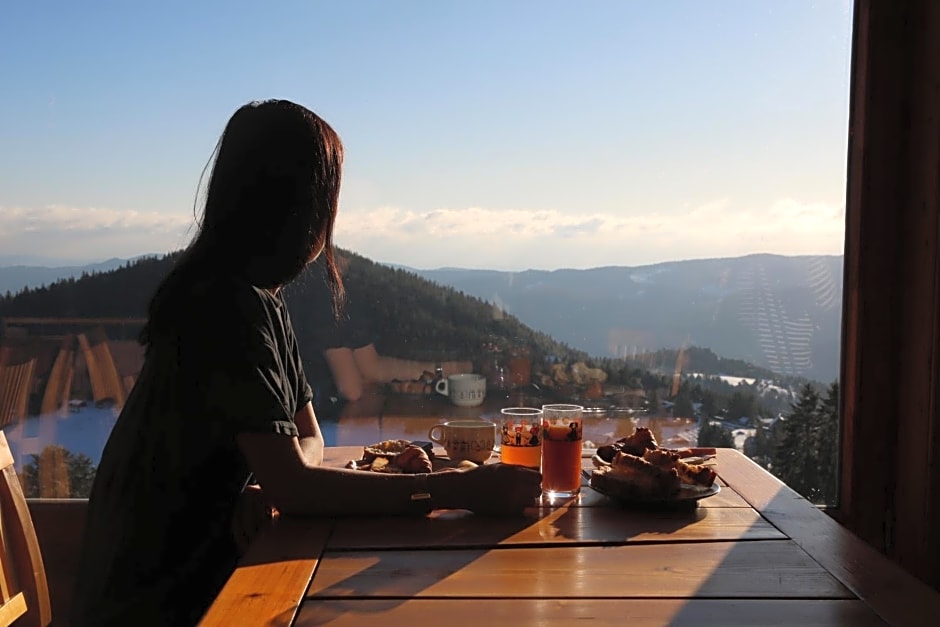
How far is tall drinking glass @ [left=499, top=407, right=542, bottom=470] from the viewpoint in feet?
4.23

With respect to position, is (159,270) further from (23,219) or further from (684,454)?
(684,454)

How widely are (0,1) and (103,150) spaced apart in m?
0.47

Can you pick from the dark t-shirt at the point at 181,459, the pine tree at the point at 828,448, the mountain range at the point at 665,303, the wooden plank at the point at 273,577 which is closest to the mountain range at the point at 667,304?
the mountain range at the point at 665,303

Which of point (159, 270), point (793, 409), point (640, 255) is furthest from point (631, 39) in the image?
point (159, 270)

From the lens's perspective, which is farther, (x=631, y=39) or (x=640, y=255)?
(x=640, y=255)

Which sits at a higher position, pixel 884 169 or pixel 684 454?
pixel 884 169

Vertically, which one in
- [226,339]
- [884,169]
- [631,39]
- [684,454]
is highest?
[631,39]

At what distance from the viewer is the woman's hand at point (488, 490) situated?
113 cm

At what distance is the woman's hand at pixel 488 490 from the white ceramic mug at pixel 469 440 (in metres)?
0.24

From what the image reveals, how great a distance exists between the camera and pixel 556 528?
1.08 meters

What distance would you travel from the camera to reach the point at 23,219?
2.42 meters

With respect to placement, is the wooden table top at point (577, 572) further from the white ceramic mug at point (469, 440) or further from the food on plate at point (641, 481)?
the white ceramic mug at point (469, 440)

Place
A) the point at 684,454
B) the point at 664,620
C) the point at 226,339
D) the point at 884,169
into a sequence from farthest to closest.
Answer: the point at 884,169 → the point at 684,454 → the point at 226,339 → the point at 664,620

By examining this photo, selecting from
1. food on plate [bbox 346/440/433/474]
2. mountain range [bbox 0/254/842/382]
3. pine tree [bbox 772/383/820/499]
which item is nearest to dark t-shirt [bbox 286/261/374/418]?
mountain range [bbox 0/254/842/382]
